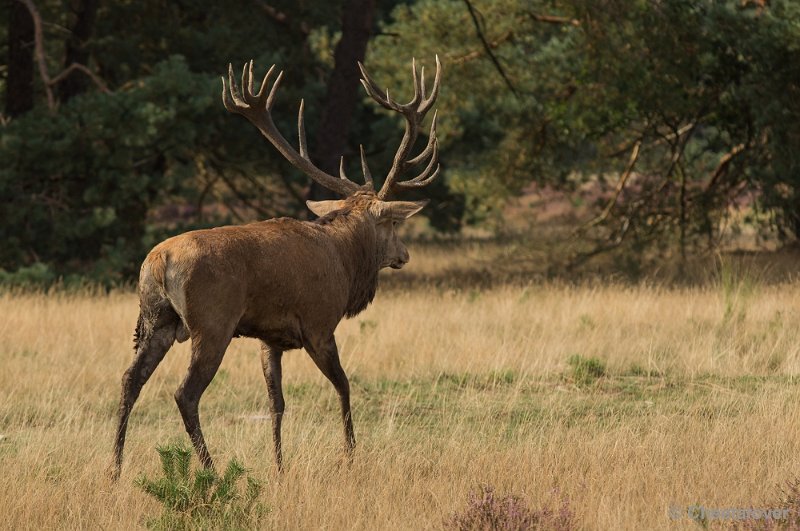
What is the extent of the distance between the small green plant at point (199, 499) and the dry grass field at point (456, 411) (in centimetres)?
13

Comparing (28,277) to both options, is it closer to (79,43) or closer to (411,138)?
(79,43)

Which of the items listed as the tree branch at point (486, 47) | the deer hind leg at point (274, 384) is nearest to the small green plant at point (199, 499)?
the deer hind leg at point (274, 384)

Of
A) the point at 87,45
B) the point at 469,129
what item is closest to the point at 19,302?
the point at 87,45

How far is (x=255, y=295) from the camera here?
5.98 meters

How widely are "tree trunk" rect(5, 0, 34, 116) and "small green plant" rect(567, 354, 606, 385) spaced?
9890 mm

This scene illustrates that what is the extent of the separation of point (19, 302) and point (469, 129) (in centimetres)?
1054

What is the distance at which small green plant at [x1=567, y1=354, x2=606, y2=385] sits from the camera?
894 cm

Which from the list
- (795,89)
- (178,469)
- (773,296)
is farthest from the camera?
(795,89)

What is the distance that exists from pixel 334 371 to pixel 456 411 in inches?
67.9

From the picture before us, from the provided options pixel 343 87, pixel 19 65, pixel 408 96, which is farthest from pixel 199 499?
pixel 19 65

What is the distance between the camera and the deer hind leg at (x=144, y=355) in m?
6.03

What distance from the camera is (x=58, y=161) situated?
Result: 47.3 feet

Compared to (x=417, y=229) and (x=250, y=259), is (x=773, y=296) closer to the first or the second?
(x=250, y=259)

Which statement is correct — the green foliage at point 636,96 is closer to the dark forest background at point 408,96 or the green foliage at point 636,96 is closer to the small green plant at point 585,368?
the dark forest background at point 408,96
